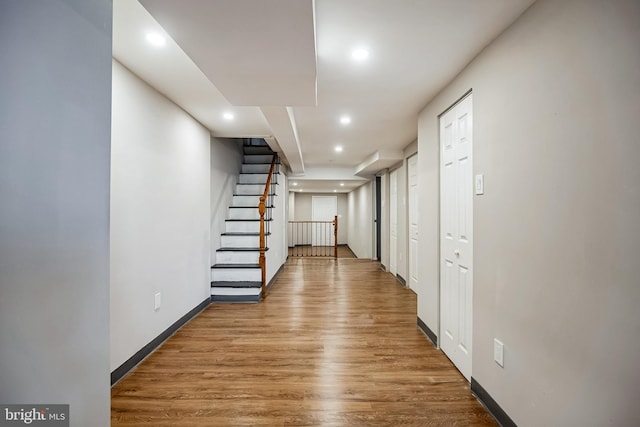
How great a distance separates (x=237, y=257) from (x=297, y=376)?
2.47 m

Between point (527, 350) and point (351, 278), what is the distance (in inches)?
162

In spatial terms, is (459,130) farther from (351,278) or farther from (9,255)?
(351,278)

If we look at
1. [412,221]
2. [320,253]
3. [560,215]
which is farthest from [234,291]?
[320,253]

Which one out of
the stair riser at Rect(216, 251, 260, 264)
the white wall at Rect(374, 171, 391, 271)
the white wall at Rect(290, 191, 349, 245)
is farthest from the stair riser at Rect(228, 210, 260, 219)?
the white wall at Rect(290, 191, 349, 245)

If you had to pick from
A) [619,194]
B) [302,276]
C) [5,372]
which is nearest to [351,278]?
[302,276]

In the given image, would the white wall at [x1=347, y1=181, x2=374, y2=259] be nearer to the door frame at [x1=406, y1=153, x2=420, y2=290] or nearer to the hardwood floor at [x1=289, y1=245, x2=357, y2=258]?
the hardwood floor at [x1=289, y1=245, x2=357, y2=258]

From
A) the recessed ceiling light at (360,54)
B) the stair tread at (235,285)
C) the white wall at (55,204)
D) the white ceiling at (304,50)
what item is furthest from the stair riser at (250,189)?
the white wall at (55,204)

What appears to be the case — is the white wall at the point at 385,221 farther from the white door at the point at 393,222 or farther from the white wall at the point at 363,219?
the white wall at the point at 363,219

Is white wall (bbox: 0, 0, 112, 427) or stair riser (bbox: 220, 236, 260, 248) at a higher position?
white wall (bbox: 0, 0, 112, 427)

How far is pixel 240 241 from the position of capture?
4520 mm

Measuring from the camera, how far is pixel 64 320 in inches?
29.4

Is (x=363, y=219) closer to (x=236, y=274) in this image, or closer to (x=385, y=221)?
(x=385, y=221)

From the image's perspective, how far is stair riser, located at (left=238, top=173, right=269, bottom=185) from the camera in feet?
18.1

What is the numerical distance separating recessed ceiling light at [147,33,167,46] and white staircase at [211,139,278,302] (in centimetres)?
289
